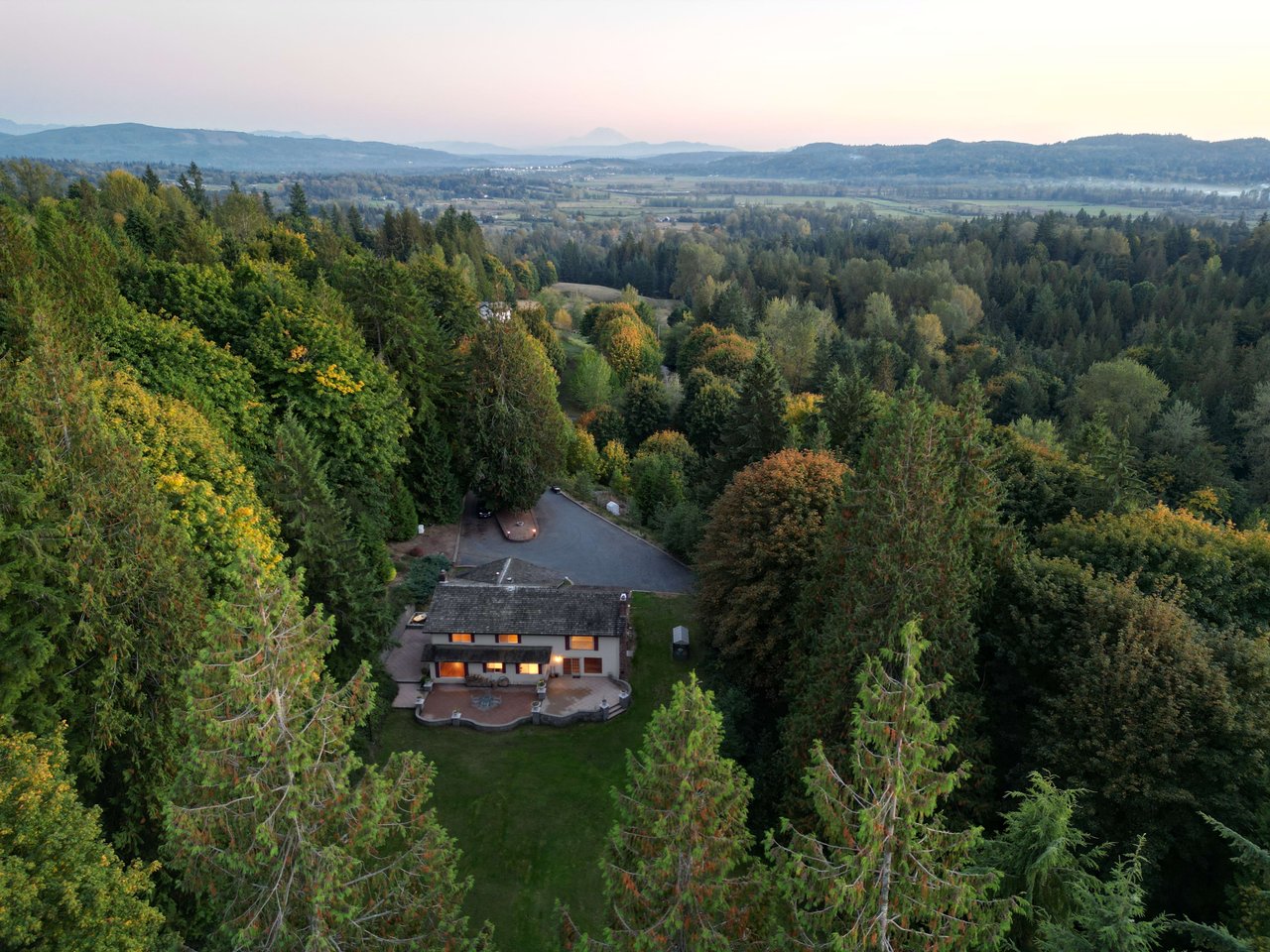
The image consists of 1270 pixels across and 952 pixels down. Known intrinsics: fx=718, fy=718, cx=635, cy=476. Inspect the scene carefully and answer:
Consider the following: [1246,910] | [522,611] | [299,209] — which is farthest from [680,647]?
[299,209]

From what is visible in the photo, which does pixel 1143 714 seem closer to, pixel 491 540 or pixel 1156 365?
pixel 491 540

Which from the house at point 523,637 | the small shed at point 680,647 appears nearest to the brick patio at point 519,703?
the house at point 523,637

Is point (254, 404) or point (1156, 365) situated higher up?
point (254, 404)

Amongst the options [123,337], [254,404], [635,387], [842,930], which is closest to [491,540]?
[254,404]

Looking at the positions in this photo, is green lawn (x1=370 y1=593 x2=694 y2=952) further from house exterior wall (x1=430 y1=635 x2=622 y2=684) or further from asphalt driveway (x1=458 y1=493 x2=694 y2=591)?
asphalt driveway (x1=458 y1=493 x2=694 y2=591)

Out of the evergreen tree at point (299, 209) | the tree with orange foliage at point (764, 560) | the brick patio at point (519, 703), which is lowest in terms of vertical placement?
the brick patio at point (519, 703)

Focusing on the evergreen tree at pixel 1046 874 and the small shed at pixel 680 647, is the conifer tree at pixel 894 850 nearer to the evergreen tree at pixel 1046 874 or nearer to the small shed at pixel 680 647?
the evergreen tree at pixel 1046 874

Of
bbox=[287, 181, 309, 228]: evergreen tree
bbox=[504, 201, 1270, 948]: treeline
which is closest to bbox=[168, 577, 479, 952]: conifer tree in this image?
bbox=[504, 201, 1270, 948]: treeline
